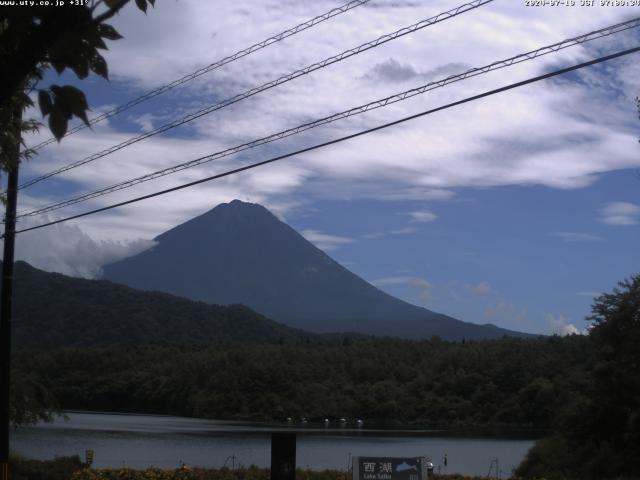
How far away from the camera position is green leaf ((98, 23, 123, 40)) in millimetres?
3396

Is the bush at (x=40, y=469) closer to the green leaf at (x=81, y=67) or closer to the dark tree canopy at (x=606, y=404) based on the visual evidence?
the dark tree canopy at (x=606, y=404)

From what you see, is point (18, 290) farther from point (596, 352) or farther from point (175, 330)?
point (596, 352)

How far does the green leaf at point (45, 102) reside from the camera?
3355mm

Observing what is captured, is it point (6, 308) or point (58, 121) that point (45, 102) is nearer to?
point (58, 121)

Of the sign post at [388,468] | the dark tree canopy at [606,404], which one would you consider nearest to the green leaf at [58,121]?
the sign post at [388,468]

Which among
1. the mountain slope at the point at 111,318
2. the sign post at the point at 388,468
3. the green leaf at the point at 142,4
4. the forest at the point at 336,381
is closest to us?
the green leaf at the point at 142,4

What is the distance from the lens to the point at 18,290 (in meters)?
119

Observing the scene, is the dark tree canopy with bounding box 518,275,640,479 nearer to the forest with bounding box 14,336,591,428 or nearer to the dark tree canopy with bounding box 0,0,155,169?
the dark tree canopy with bounding box 0,0,155,169

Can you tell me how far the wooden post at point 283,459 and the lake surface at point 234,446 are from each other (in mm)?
20203

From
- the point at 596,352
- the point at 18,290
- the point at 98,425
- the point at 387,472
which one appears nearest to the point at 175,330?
the point at 18,290

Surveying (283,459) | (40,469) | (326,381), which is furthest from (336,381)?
(283,459)

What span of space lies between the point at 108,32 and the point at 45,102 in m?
0.37

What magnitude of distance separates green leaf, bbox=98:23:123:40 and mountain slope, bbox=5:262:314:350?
10452 centimetres

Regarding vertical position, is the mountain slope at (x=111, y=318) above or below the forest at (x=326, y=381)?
above
